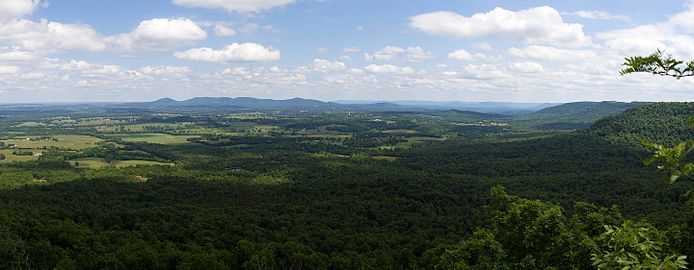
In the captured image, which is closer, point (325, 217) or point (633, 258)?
point (633, 258)

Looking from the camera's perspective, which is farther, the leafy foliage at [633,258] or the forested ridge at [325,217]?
the forested ridge at [325,217]

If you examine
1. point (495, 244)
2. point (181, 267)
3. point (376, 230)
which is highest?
point (495, 244)

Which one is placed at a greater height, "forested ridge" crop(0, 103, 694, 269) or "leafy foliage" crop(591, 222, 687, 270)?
"leafy foliage" crop(591, 222, 687, 270)

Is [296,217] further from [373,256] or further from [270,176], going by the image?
[270,176]

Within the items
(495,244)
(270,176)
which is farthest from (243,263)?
(270,176)

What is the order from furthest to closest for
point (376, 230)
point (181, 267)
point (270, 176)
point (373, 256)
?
point (270, 176)
point (376, 230)
point (373, 256)
point (181, 267)

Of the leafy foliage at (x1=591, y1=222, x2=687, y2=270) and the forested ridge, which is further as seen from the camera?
the forested ridge

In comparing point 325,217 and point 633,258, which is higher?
point 633,258

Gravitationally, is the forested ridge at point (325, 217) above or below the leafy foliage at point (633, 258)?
below
